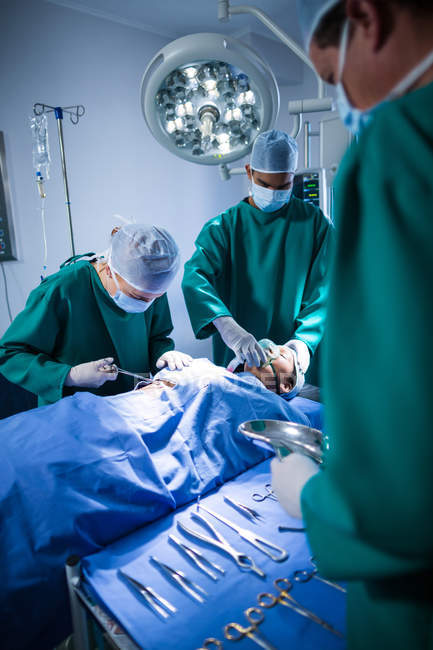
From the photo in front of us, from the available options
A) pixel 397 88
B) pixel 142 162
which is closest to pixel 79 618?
pixel 397 88

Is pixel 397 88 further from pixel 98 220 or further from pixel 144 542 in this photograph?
pixel 98 220

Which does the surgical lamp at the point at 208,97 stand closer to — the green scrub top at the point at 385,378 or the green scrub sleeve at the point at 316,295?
the green scrub top at the point at 385,378

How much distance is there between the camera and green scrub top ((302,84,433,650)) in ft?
1.36

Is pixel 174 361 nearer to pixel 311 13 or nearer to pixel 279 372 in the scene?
pixel 279 372

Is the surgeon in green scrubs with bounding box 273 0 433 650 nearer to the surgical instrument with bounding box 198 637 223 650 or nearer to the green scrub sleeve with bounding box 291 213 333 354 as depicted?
the surgical instrument with bounding box 198 637 223 650

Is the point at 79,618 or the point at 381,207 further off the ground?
the point at 381,207

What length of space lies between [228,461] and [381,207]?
111 centimetres

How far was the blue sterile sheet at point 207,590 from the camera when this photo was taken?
79 centimetres

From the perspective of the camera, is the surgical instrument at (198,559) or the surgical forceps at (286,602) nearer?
the surgical forceps at (286,602)

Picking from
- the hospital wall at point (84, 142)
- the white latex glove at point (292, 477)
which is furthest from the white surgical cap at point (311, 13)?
the hospital wall at point (84, 142)

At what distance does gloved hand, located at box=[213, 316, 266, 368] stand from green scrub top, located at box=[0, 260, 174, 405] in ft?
1.31

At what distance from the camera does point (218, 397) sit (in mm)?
1536

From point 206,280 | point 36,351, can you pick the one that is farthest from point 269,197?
point 36,351

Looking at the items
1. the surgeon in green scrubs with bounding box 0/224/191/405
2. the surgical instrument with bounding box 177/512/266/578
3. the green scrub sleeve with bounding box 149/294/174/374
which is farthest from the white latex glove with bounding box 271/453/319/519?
the green scrub sleeve with bounding box 149/294/174/374
